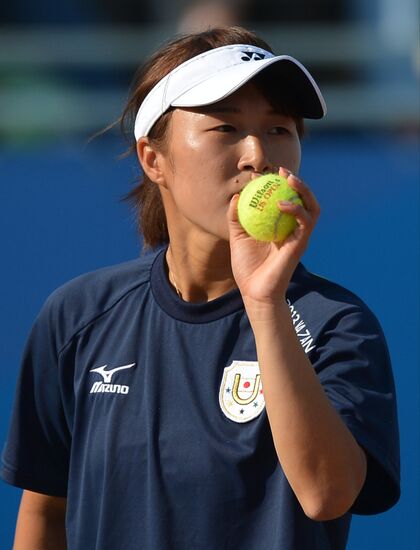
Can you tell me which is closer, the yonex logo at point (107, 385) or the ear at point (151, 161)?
the yonex logo at point (107, 385)

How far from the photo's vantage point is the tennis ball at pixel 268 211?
216 centimetres

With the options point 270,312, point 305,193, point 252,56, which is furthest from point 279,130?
point 270,312

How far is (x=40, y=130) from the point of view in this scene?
5.35m

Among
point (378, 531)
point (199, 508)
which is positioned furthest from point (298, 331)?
point (378, 531)

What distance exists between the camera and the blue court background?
4.07 m

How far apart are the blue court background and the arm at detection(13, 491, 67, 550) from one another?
1285 mm

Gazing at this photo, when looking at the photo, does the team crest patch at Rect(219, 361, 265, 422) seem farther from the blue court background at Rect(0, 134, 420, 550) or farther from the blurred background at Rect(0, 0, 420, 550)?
the blue court background at Rect(0, 134, 420, 550)

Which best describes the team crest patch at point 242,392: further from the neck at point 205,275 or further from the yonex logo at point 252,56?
the yonex logo at point 252,56

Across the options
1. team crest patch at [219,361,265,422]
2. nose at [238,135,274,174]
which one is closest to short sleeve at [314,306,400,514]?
team crest patch at [219,361,265,422]

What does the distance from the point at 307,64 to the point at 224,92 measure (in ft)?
10.8

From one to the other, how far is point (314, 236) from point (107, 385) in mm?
1947

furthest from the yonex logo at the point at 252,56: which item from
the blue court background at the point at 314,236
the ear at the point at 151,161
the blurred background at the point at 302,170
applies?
the blue court background at the point at 314,236

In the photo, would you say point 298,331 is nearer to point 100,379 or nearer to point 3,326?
point 100,379

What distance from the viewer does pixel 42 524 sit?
2.70 m
